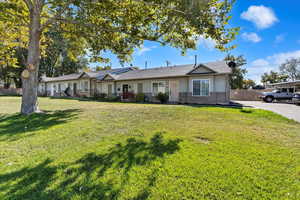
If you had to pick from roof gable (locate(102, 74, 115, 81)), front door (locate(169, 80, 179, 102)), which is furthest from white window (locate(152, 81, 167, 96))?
roof gable (locate(102, 74, 115, 81))

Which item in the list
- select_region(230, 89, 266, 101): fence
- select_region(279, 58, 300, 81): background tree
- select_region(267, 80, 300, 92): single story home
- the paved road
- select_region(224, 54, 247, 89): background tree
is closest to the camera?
the paved road

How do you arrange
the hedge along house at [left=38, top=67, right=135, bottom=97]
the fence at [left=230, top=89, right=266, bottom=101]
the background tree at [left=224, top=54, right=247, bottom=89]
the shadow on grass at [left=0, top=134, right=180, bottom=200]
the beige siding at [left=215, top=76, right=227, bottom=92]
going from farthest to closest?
the background tree at [left=224, top=54, right=247, bottom=89] < the hedge along house at [left=38, top=67, right=135, bottom=97] < the fence at [left=230, top=89, right=266, bottom=101] < the beige siding at [left=215, top=76, right=227, bottom=92] < the shadow on grass at [left=0, top=134, right=180, bottom=200]

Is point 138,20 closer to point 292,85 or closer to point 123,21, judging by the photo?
point 123,21

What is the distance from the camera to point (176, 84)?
16.4 meters

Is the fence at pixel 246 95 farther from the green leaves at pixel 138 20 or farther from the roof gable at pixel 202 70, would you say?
the green leaves at pixel 138 20

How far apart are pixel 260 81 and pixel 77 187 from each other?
69.2 meters

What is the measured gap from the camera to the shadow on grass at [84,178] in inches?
87.0

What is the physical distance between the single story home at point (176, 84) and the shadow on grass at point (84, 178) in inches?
477

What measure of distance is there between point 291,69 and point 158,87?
5766 centimetres

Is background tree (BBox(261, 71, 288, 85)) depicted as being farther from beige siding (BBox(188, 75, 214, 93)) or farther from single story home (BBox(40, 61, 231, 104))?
beige siding (BBox(188, 75, 214, 93))

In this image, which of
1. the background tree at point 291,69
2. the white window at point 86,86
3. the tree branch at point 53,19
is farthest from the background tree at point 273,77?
the tree branch at point 53,19

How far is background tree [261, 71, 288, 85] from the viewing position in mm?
50875

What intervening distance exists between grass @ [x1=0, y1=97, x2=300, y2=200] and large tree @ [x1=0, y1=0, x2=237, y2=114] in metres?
4.23

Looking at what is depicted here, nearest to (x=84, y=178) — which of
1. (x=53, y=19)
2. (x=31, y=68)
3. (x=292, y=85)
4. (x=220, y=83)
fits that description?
(x=31, y=68)
